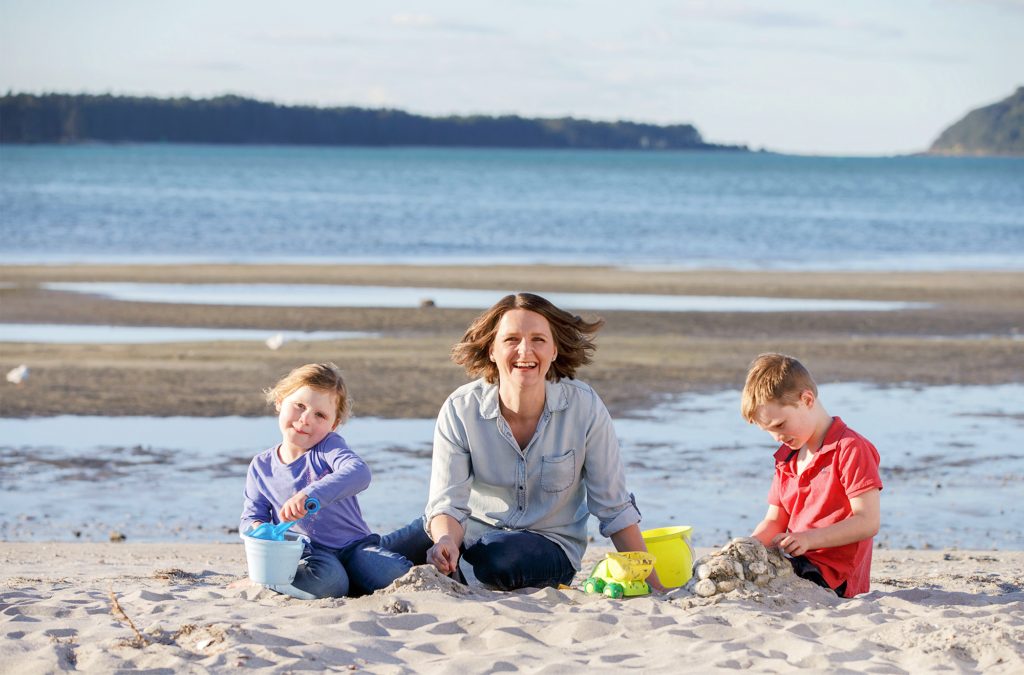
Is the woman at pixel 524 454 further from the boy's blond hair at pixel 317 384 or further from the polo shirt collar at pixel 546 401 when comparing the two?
the boy's blond hair at pixel 317 384

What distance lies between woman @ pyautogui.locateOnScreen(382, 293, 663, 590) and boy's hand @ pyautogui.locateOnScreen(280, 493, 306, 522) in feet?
1.76

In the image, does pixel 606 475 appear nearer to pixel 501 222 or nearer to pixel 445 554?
pixel 445 554

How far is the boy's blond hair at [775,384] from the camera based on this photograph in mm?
5254

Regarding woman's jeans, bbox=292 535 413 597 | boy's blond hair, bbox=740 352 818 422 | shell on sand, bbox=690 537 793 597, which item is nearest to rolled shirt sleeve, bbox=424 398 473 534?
woman's jeans, bbox=292 535 413 597

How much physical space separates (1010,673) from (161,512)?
183 inches

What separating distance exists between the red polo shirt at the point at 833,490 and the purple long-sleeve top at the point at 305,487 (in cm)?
164

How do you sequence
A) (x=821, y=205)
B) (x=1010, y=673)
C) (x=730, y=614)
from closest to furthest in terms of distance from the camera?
1. (x=1010, y=673)
2. (x=730, y=614)
3. (x=821, y=205)

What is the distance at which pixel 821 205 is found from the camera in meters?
55.8

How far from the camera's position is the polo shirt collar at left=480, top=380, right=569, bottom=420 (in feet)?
17.7

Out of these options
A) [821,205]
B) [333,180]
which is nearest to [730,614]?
[821,205]

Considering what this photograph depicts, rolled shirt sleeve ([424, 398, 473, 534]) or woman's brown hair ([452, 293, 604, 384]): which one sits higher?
woman's brown hair ([452, 293, 604, 384])

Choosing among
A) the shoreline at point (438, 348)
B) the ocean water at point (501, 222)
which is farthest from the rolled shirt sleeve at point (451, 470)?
the ocean water at point (501, 222)

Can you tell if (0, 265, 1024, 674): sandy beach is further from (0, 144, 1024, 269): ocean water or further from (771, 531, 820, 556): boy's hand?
(0, 144, 1024, 269): ocean water

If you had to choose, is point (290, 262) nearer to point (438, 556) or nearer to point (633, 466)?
point (633, 466)
